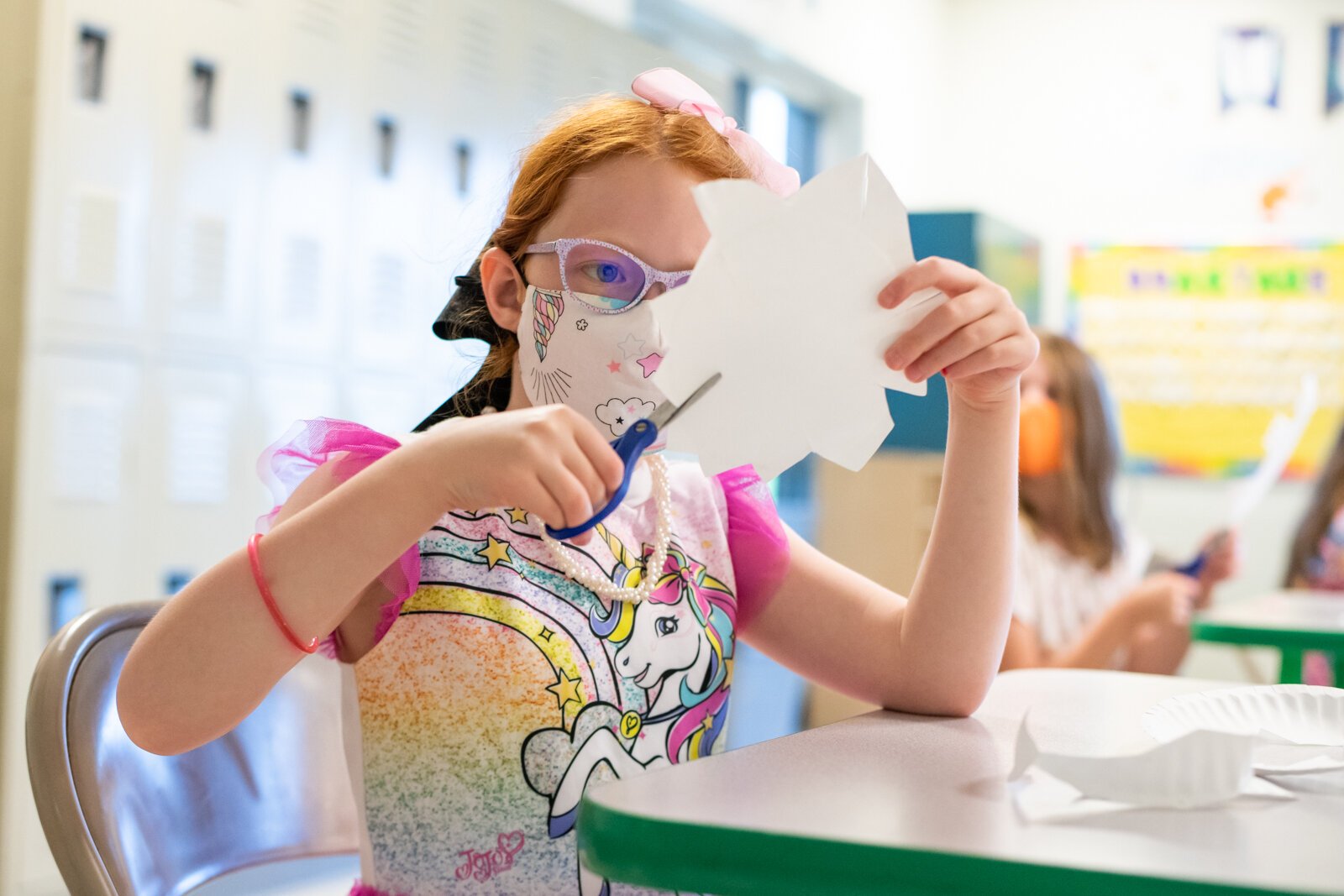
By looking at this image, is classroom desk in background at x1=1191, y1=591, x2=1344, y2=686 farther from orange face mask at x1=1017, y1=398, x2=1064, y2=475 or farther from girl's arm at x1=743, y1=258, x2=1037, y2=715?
girl's arm at x1=743, y1=258, x2=1037, y2=715

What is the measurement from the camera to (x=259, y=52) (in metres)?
2.16

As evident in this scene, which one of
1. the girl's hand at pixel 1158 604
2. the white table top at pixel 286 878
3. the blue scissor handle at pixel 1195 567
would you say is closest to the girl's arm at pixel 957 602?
the white table top at pixel 286 878

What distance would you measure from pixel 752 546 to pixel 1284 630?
1.12m

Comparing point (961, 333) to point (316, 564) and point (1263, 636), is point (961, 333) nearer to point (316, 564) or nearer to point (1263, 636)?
point (316, 564)

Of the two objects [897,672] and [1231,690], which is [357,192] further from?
[1231,690]

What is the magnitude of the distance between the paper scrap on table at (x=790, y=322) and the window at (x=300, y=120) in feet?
5.83

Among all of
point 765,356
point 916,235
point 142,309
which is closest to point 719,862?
point 765,356

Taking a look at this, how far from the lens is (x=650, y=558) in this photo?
0.91 m

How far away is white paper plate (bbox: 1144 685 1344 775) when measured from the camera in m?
0.63

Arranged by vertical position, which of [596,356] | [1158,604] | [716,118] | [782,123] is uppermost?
[782,123]

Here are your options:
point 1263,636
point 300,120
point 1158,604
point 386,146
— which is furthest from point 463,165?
point 1263,636

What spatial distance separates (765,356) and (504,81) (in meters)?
2.21

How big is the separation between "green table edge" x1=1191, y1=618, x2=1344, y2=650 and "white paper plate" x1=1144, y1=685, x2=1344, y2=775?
1.18 metres

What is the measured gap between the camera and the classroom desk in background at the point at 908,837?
418mm
